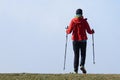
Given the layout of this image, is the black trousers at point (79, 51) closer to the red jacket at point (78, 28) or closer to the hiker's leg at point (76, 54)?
the hiker's leg at point (76, 54)

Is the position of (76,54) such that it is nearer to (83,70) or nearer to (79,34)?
(83,70)

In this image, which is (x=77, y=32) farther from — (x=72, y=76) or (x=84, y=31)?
(x=72, y=76)

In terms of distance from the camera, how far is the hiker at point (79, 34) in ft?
68.4

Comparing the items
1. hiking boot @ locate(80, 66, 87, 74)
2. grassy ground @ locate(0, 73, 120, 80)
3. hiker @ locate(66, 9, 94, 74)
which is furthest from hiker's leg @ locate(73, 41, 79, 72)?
grassy ground @ locate(0, 73, 120, 80)

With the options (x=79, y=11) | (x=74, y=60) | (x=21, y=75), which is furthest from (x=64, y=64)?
(x=21, y=75)

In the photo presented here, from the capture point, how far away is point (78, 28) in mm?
21031

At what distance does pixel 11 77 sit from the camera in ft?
58.0

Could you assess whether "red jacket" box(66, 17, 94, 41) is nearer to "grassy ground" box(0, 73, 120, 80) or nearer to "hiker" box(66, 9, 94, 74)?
"hiker" box(66, 9, 94, 74)

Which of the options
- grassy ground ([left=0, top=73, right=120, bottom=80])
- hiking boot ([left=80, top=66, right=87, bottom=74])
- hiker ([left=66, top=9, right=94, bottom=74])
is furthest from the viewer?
hiking boot ([left=80, top=66, right=87, bottom=74])

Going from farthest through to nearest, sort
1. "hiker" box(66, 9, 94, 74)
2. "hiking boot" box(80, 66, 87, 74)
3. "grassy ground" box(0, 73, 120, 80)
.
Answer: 1. "hiking boot" box(80, 66, 87, 74)
2. "hiker" box(66, 9, 94, 74)
3. "grassy ground" box(0, 73, 120, 80)

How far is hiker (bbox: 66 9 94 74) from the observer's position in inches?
821

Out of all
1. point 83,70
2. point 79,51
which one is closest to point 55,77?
point 83,70

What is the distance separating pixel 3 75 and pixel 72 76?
259 cm

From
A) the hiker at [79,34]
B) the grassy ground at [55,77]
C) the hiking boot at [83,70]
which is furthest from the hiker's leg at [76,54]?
the grassy ground at [55,77]
